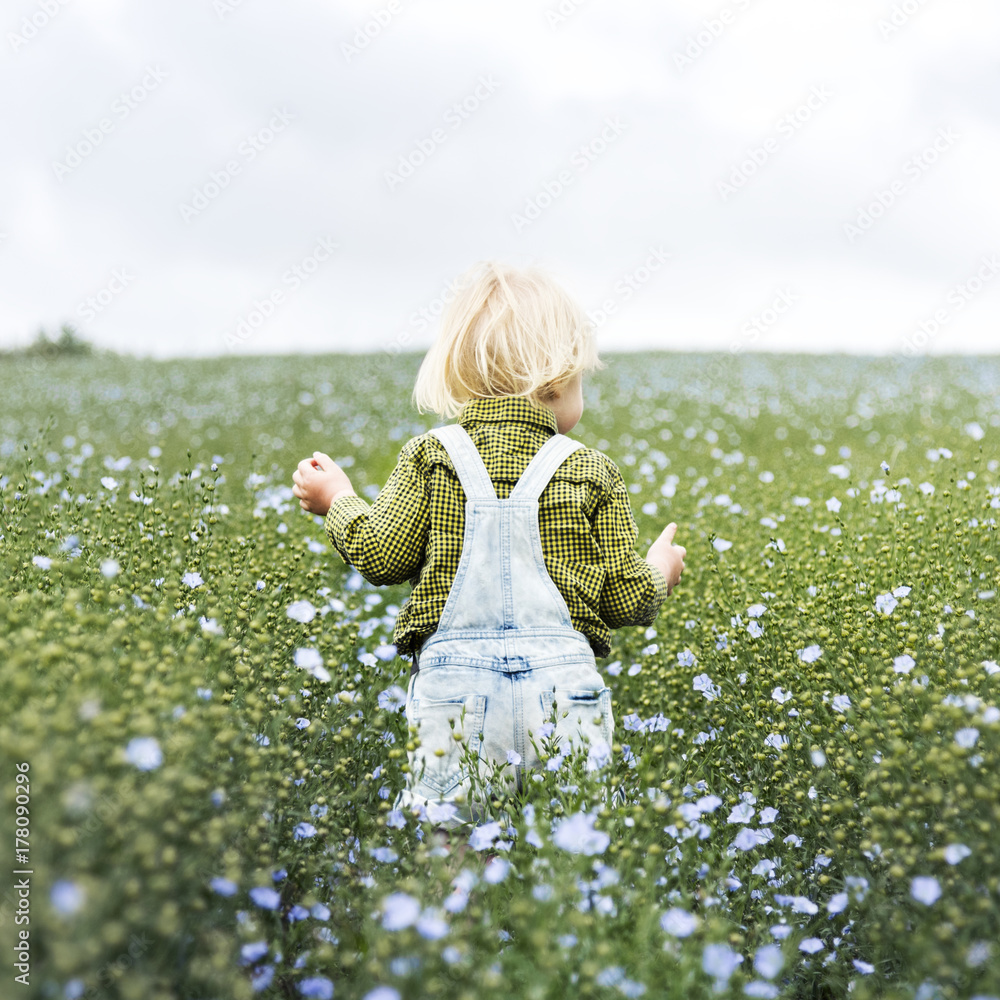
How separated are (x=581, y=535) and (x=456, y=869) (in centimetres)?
97

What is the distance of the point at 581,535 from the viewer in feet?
7.83

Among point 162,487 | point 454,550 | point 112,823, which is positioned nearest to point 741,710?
point 454,550

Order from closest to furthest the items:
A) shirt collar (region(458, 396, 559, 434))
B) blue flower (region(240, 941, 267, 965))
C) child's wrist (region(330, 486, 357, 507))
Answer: blue flower (region(240, 941, 267, 965)), shirt collar (region(458, 396, 559, 434)), child's wrist (region(330, 486, 357, 507))

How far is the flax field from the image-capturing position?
1.43 metres

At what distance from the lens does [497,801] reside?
7.17 feet

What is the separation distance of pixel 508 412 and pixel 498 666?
751 millimetres

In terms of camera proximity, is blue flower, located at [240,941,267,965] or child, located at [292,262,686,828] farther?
child, located at [292,262,686,828]

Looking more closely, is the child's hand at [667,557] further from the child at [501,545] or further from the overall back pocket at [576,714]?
the overall back pocket at [576,714]

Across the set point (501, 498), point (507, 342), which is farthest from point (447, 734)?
point (507, 342)

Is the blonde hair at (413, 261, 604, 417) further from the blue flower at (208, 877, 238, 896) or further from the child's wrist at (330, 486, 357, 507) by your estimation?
the blue flower at (208, 877, 238, 896)

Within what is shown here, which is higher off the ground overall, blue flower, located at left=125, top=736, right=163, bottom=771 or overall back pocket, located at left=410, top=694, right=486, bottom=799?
blue flower, located at left=125, top=736, right=163, bottom=771

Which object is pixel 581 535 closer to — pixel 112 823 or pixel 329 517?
pixel 329 517

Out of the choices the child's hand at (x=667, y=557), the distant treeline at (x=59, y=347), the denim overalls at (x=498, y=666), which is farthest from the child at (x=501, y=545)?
the distant treeline at (x=59, y=347)

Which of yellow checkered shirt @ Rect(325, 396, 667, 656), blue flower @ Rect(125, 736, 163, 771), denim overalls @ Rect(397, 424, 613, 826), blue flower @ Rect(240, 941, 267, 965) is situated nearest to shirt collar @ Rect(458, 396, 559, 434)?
yellow checkered shirt @ Rect(325, 396, 667, 656)
